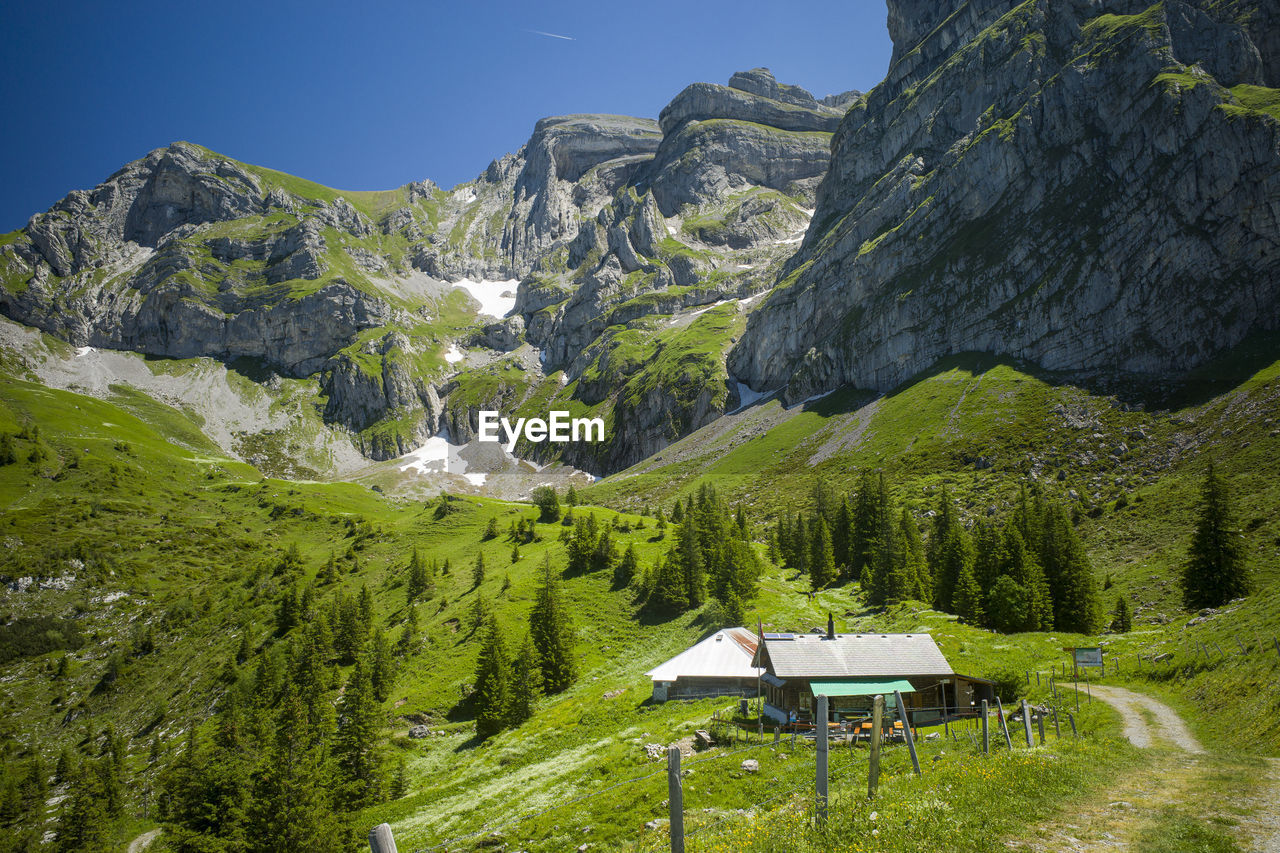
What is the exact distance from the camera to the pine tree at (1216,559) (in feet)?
179

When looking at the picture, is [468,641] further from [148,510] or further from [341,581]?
[148,510]

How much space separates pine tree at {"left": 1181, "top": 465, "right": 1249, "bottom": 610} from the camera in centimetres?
5447

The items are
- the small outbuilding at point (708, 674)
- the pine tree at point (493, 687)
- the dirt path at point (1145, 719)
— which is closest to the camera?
the dirt path at point (1145, 719)

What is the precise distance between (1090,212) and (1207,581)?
550 ft

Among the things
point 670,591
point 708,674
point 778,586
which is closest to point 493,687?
point 708,674

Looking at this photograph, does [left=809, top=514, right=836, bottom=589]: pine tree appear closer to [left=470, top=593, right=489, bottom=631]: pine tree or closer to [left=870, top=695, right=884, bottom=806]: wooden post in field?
[left=470, top=593, right=489, bottom=631]: pine tree

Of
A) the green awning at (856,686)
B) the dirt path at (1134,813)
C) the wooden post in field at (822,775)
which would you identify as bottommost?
the green awning at (856,686)

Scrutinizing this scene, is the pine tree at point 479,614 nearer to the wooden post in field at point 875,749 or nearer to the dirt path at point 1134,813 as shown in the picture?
the wooden post in field at point 875,749

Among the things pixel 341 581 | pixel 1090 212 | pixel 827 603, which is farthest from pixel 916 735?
pixel 1090 212

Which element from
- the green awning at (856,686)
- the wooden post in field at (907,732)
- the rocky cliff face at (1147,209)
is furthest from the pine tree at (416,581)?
the rocky cliff face at (1147,209)

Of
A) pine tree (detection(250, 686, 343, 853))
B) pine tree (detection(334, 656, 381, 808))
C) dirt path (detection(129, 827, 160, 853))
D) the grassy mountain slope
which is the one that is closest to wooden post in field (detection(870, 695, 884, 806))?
the grassy mountain slope

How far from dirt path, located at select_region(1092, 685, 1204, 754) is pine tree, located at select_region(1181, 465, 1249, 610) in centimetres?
3159

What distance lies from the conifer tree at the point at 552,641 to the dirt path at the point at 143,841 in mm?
36354

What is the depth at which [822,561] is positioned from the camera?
79938mm
